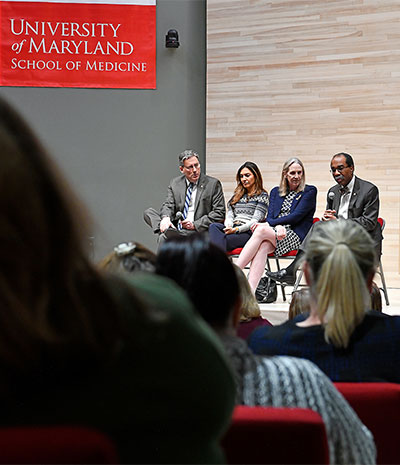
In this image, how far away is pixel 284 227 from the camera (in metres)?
6.04

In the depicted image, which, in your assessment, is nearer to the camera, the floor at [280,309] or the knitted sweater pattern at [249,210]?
the floor at [280,309]

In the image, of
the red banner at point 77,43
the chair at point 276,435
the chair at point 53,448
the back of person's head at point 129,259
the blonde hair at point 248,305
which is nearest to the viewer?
the chair at point 53,448

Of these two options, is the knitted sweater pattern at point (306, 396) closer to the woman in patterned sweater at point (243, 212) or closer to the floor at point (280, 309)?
the floor at point (280, 309)

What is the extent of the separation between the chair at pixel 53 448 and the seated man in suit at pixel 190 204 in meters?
5.81

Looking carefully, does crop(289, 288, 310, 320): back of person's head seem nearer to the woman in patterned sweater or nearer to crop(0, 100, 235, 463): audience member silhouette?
crop(0, 100, 235, 463): audience member silhouette

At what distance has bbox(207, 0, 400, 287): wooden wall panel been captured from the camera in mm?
7805

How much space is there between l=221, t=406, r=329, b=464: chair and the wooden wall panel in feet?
23.5

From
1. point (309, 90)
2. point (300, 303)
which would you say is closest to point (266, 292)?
point (309, 90)

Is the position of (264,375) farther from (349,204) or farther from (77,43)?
(77,43)

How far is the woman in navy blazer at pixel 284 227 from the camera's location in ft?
19.6

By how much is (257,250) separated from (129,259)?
14.7ft

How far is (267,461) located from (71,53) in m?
8.16

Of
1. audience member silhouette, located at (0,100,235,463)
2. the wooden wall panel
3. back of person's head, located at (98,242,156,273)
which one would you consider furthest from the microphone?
audience member silhouette, located at (0,100,235,463)

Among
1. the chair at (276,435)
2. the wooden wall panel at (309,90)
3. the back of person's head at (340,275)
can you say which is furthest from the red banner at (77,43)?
the chair at (276,435)
